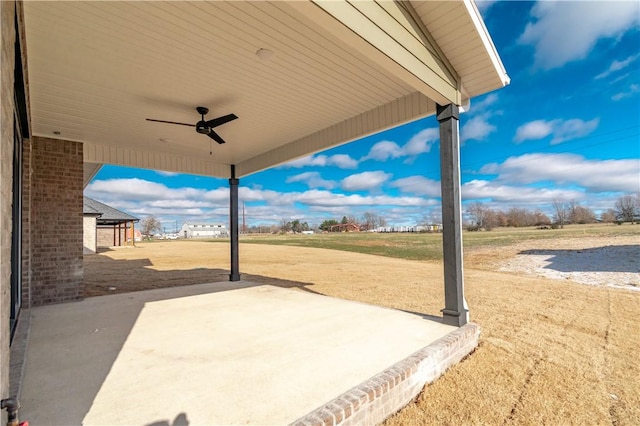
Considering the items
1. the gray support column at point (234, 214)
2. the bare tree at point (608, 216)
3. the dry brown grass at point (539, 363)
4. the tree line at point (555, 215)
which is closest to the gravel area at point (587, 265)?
the dry brown grass at point (539, 363)

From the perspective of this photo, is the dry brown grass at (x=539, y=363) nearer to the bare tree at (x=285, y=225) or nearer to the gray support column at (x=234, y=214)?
the gray support column at (x=234, y=214)

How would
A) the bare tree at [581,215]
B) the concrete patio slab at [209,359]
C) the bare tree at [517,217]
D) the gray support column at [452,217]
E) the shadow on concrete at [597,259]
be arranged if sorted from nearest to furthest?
1. the concrete patio slab at [209,359]
2. the gray support column at [452,217]
3. the shadow on concrete at [597,259]
4. the bare tree at [581,215]
5. the bare tree at [517,217]

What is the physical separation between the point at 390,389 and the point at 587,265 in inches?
539

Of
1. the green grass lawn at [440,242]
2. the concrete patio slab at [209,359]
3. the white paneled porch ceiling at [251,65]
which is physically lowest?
the green grass lawn at [440,242]

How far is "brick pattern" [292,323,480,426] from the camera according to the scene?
2.02m

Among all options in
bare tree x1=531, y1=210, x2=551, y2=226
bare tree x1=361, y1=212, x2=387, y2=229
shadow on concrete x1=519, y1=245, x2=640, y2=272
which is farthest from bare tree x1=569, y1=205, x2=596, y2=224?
bare tree x1=361, y1=212, x2=387, y2=229

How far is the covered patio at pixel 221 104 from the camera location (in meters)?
2.53

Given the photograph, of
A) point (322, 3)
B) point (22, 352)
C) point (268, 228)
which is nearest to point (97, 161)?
point (22, 352)

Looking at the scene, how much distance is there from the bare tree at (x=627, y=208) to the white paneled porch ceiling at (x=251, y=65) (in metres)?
37.1

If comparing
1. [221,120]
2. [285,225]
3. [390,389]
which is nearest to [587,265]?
[390,389]

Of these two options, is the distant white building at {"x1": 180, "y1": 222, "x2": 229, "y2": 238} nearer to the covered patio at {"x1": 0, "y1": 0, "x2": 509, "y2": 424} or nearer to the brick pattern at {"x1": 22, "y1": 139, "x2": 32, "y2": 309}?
the covered patio at {"x1": 0, "y1": 0, "x2": 509, "y2": 424}

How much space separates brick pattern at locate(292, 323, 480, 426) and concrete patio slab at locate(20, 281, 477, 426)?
27 mm

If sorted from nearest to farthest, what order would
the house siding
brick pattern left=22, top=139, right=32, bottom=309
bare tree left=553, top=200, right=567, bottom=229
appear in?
brick pattern left=22, top=139, right=32, bottom=309, the house siding, bare tree left=553, top=200, right=567, bottom=229

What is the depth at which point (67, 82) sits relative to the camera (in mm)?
3756
